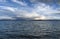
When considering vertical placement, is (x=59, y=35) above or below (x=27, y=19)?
below

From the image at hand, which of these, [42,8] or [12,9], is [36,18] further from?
→ [12,9]

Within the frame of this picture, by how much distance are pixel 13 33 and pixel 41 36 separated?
0.92 ft

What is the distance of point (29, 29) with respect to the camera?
1.44 m

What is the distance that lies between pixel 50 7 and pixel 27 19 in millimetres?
254

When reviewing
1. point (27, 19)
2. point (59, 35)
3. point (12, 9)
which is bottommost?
point (59, 35)

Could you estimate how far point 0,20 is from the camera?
1414 mm

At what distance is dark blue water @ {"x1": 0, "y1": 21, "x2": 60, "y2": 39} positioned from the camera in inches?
56.1

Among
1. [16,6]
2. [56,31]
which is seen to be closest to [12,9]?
[16,6]

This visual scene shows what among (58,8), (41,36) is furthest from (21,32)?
(58,8)

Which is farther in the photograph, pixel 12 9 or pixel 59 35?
pixel 59 35

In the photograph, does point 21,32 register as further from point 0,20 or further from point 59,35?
point 59,35

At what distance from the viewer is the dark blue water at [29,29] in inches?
56.1

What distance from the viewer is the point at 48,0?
138 centimetres

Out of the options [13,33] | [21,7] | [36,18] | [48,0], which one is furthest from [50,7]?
[13,33]
